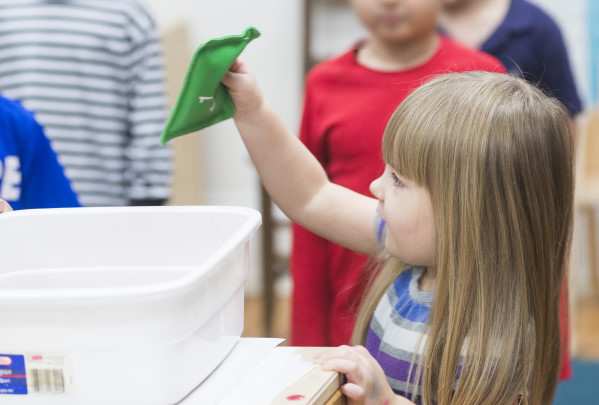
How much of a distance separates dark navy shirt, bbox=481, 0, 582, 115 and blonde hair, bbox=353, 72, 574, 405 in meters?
0.79

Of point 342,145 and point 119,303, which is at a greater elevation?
point 119,303

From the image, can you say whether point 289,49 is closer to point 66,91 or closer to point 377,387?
point 66,91

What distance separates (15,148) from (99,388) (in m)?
0.59

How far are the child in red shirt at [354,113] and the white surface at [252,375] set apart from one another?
50 cm

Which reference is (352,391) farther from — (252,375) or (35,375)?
(35,375)

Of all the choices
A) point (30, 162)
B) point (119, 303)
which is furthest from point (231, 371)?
point (30, 162)

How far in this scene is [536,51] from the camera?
1.62m

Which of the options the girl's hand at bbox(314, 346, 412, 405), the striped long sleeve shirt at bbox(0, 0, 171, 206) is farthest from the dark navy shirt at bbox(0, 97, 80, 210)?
the striped long sleeve shirt at bbox(0, 0, 171, 206)

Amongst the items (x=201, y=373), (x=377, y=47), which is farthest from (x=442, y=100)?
(x=377, y=47)

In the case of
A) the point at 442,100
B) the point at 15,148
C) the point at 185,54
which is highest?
the point at 442,100

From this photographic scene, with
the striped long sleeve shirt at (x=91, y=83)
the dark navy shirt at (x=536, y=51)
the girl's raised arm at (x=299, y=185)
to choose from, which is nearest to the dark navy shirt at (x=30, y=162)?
the girl's raised arm at (x=299, y=185)

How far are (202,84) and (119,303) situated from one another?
1.14 ft

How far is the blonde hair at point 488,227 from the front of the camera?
2.65 ft

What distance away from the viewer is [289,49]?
10.7 feet
